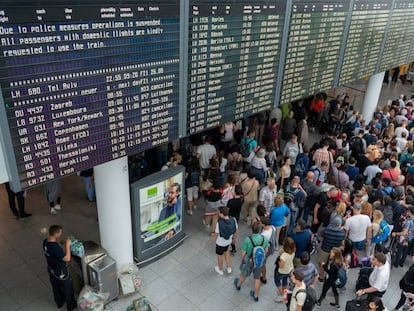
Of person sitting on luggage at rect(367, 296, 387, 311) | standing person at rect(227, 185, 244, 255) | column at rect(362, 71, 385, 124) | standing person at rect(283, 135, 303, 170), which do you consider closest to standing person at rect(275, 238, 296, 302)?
person sitting on luggage at rect(367, 296, 387, 311)

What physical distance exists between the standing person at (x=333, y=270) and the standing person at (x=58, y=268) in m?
3.81

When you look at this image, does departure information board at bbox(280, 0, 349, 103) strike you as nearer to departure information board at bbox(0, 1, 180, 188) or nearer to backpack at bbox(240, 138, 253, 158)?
backpack at bbox(240, 138, 253, 158)

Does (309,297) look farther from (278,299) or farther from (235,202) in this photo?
(235,202)

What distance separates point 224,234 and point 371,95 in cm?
749

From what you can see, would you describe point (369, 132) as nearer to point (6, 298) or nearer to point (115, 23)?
point (115, 23)

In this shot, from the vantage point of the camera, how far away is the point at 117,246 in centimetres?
612

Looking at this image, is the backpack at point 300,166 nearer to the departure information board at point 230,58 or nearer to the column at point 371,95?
the departure information board at point 230,58

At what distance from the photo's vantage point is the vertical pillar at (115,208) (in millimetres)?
5535

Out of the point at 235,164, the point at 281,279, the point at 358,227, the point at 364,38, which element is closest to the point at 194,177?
the point at 235,164

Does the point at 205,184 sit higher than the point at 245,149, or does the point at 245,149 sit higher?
the point at 245,149

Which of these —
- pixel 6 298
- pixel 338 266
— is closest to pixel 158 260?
pixel 6 298

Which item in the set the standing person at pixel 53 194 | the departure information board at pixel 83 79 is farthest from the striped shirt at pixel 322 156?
the standing person at pixel 53 194

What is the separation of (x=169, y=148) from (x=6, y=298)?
4869 mm

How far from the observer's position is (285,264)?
577cm
